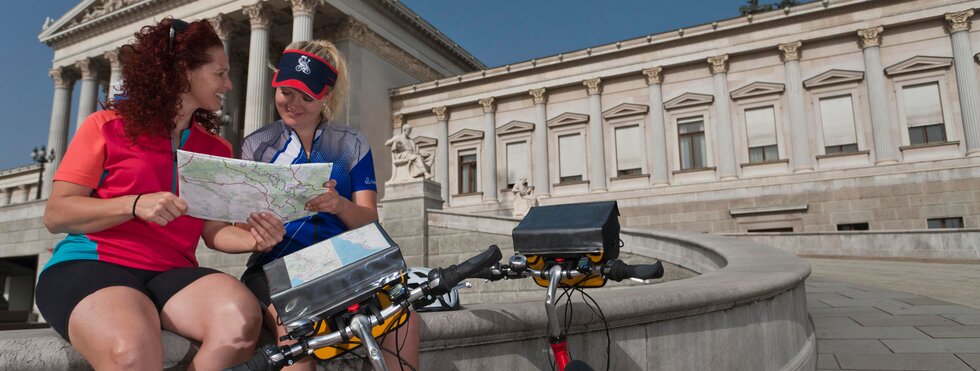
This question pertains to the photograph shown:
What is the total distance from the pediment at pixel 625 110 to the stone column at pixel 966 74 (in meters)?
11.5

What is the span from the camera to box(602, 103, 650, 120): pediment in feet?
88.6

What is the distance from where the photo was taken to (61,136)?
33.9 m

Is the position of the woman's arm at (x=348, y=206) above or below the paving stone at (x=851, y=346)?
above

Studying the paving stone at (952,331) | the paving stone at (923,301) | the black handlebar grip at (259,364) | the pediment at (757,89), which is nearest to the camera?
the black handlebar grip at (259,364)

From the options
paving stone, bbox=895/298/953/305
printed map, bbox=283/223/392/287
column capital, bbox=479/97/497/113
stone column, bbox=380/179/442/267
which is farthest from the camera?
column capital, bbox=479/97/497/113

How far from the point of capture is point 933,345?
552 cm

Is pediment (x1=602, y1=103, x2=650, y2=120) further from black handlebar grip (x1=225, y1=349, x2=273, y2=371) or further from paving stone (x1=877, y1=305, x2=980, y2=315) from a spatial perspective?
black handlebar grip (x1=225, y1=349, x2=273, y2=371)

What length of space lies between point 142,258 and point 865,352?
6.01 metres

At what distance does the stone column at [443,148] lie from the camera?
103ft

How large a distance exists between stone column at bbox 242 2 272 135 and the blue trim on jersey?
25033 millimetres

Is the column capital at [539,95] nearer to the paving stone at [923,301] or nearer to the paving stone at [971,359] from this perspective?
the paving stone at [923,301]

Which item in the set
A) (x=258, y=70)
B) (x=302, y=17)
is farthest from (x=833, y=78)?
(x=258, y=70)

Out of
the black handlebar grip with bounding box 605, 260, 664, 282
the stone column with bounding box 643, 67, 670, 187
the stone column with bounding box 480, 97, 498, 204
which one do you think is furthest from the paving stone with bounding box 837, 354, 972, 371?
the stone column with bounding box 480, 97, 498, 204

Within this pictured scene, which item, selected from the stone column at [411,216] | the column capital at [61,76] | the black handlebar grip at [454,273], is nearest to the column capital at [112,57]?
the column capital at [61,76]
